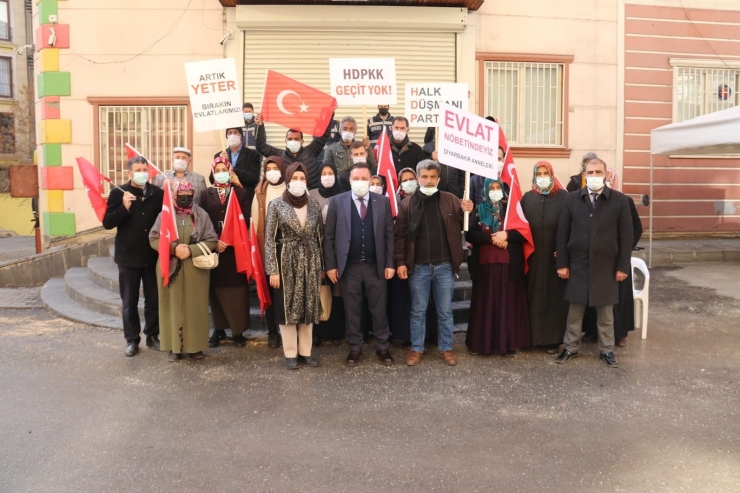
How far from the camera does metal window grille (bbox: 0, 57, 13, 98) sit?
38125mm

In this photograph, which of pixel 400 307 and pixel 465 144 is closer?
pixel 465 144

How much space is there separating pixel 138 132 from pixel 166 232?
21.1 ft

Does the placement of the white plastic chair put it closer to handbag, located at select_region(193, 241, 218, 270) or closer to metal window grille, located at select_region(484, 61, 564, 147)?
handbag, located at select_region(193, 241, 218, 270)

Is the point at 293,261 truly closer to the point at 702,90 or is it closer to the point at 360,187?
the point at 360,187

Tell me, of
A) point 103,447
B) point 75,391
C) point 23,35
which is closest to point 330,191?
point 75,391

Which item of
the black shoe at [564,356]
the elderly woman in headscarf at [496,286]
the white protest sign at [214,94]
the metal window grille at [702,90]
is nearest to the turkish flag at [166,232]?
the white protest sign at [214,94]

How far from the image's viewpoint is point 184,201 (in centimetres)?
614

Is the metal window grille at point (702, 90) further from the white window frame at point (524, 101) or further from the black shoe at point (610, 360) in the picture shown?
the black shoe at point (610, 360)

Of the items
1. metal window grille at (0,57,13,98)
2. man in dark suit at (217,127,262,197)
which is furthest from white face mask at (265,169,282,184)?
metal window grille at (0,57,13,98)

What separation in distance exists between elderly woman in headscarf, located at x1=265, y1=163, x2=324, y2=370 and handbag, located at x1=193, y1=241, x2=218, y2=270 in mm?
569

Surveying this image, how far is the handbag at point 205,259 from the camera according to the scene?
6.13m

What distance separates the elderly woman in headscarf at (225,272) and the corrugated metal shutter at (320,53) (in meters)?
5.41

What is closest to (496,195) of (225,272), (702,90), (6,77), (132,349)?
(225,272)

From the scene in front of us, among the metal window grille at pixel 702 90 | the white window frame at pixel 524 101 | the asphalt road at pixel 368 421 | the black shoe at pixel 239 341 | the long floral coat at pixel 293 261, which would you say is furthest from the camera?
the metal window grille at pixel 702 90
